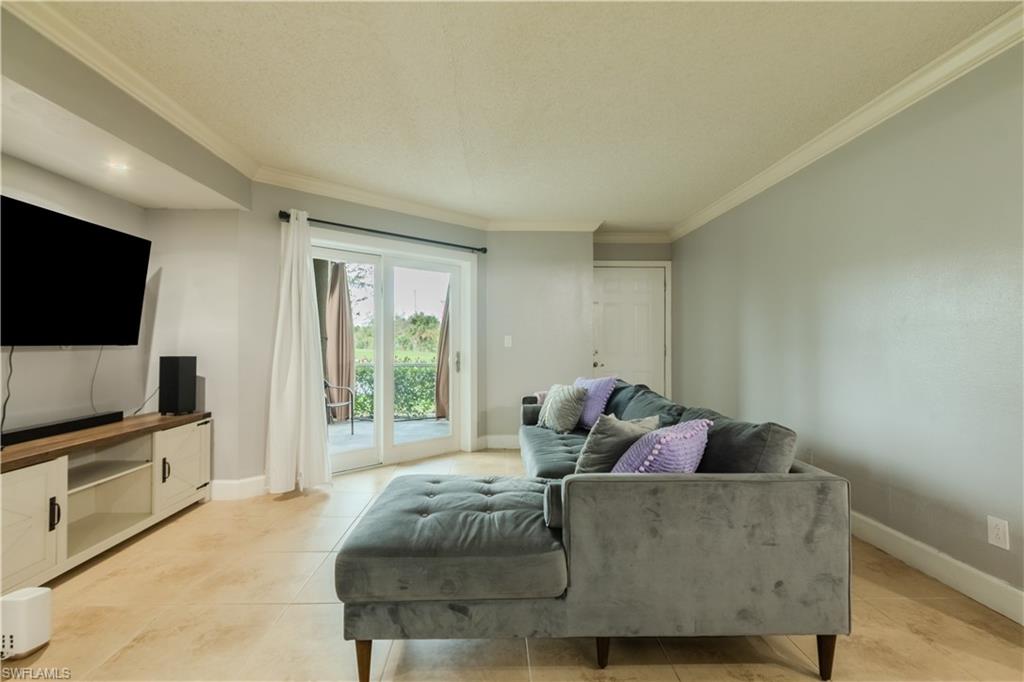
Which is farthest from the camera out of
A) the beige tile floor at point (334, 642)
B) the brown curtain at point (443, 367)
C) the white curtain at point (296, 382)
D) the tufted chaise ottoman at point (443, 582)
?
the brown curtain at point (443, 367)

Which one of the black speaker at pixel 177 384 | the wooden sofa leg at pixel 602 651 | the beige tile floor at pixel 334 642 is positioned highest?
the black speaker at pixel 177 384

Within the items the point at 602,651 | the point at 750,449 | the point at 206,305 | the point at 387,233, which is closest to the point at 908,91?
the point at 750,449

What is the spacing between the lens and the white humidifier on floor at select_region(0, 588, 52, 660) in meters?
1.60

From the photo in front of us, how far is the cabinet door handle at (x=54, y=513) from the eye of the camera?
205 cm

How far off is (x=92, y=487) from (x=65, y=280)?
3.91 ft

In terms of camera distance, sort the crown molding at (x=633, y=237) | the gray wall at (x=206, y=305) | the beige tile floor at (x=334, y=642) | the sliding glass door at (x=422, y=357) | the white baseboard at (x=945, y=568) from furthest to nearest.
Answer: the crown molding at (x=633, y=237)
the sliding glass door at (x=422, y=357)
the gray wall at (x=206, y=305)
the white baseboard at (x=945, y=568)
the beige tile floor at (x=334, y=642)

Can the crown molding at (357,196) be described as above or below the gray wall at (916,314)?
above

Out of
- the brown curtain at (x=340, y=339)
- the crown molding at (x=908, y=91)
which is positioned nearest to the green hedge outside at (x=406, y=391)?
the brown curtain at (x=340, y=339)

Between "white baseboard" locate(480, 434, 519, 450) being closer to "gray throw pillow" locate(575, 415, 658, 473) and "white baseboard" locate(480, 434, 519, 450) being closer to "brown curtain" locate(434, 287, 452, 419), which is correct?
"brown curtain" locate(434, 287, 452, 419)

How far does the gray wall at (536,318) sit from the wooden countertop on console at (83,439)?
2.71m

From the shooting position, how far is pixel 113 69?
207 centimetres

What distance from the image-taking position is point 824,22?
1788 mm

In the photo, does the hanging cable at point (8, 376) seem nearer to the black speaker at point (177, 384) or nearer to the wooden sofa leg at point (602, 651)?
the black speaker at point (177, 384)

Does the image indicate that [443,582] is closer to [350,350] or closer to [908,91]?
[350,350]
